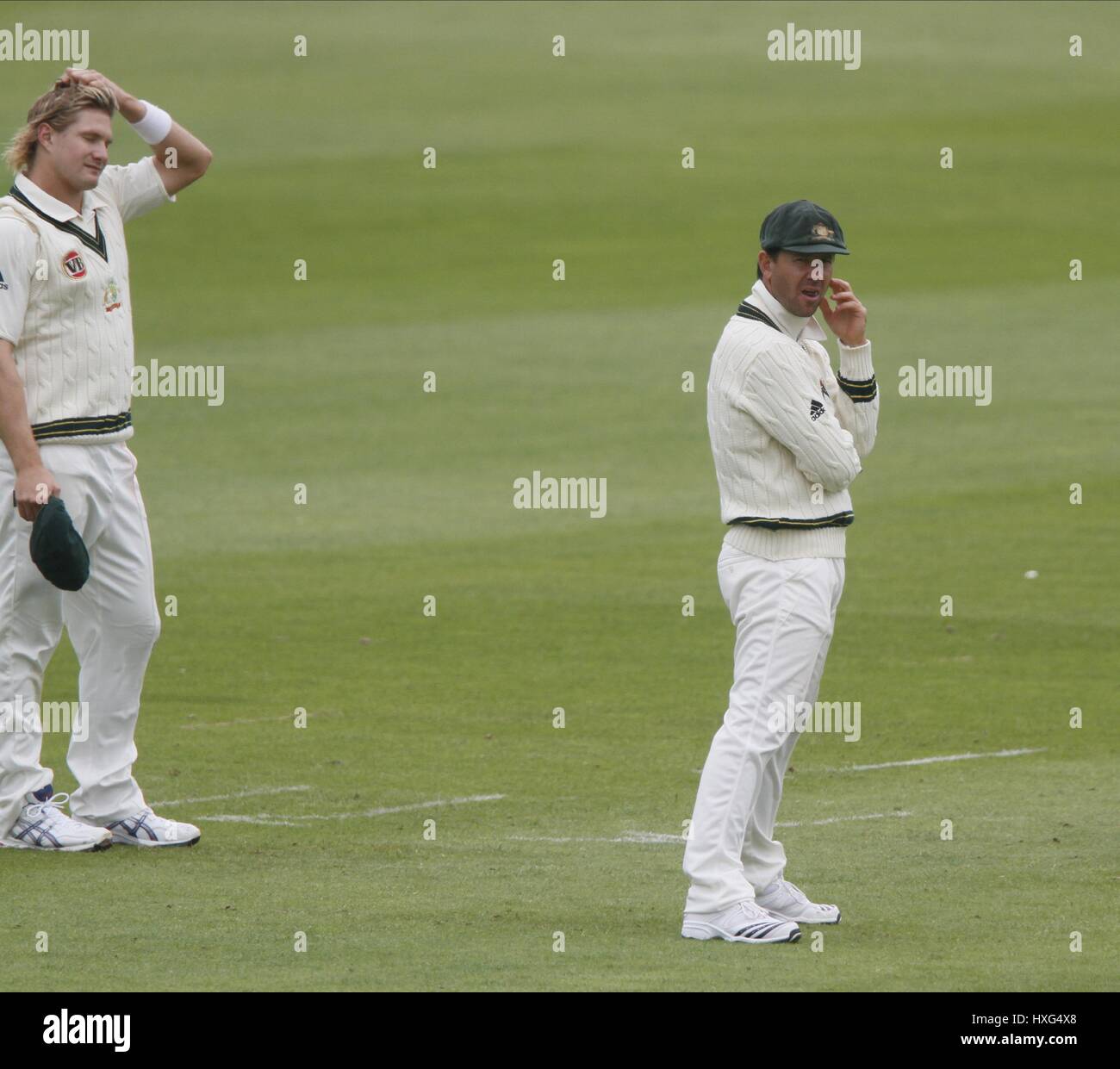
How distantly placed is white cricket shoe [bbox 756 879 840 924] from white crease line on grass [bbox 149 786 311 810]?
302 cm

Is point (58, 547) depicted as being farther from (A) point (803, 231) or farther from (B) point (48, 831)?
(A) point (803, 231)

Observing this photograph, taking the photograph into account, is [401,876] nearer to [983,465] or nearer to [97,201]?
[97,201]

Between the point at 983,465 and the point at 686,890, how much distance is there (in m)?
13.7

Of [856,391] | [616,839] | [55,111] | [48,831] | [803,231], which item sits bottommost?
[616,839]

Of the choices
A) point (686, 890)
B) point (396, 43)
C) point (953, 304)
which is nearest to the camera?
point (686, 890)

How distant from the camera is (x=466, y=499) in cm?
1991

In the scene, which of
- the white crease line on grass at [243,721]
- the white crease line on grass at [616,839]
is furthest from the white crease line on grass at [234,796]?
the white crease line on grass at [243,721]

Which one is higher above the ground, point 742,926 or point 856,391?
point 856,391

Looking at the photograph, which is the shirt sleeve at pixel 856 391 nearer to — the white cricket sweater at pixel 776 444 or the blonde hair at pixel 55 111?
the white cricket sweater at pixel 776 444

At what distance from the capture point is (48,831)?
27.3 ft

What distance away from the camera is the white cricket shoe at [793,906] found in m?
7.09

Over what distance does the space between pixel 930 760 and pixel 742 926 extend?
3742 millimetres

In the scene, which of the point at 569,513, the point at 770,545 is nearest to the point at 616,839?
the point at 770,545
